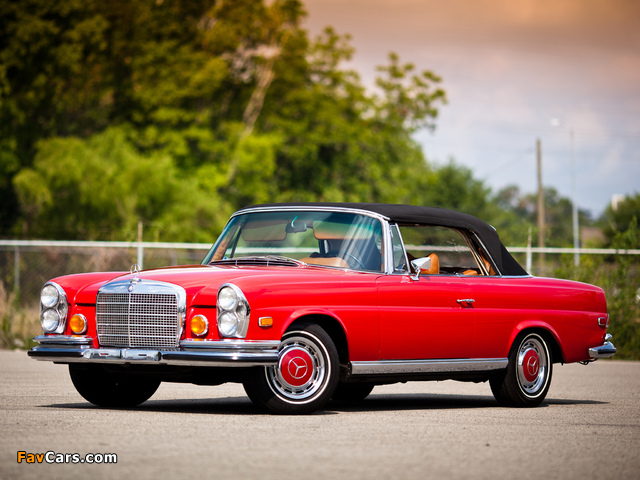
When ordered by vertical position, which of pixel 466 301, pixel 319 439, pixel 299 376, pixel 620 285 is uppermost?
pixel 620 285

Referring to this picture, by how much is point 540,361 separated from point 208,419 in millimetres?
3886

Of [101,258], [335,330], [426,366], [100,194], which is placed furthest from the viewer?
[100,194]

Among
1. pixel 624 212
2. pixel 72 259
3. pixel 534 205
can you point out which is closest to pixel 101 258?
pixel 72 259

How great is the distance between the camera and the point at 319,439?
23.3 ft

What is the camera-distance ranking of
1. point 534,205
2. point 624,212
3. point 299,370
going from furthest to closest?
point 534,205 → point 624,212 → point 299,370

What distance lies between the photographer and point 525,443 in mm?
7230

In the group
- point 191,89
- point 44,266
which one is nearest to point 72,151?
point 191,89

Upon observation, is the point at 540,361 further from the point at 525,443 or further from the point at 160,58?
the point at 160,58

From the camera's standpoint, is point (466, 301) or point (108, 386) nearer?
point (108, 386)

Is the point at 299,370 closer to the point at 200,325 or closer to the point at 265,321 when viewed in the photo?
the point at 265,321

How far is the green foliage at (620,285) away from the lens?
18.9 meters

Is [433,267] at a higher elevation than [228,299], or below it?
higher

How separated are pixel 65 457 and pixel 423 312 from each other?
13.7 ft

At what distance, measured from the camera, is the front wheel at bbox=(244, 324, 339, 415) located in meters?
8.49
